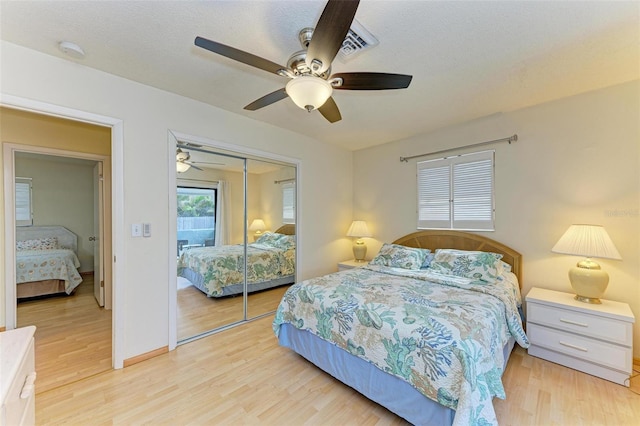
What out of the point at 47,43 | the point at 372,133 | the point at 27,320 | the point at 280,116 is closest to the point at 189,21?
the point at 47,43

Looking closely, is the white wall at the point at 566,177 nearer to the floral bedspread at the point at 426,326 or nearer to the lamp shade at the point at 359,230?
the floral bedspread at the point at 426,326

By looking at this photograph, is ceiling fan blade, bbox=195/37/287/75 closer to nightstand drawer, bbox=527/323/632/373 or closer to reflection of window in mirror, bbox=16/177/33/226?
nightstand drawer, bbox=527/323/632/373

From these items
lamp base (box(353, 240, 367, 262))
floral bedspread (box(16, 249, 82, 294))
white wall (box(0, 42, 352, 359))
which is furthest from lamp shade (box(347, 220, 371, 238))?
floral bedspread (box(16, 249, 82, 294))

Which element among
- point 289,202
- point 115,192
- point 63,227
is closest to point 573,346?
point 289,202

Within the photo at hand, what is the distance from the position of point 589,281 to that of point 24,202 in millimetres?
8126

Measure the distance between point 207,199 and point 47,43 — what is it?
5.54 feet

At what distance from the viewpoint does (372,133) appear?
3.64 m

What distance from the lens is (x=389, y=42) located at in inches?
68.9

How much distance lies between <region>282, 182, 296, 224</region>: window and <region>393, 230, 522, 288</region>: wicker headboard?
5.27 feet

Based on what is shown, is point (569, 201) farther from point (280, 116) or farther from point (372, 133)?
point (280, 116)

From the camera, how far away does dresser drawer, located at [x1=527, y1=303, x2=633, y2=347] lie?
2.01 metres

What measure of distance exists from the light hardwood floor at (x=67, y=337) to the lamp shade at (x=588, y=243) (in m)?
4.16

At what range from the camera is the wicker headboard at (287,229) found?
145 inches

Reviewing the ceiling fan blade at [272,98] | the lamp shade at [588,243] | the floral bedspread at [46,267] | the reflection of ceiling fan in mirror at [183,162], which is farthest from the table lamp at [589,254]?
the floral bedspread at [46,267]
